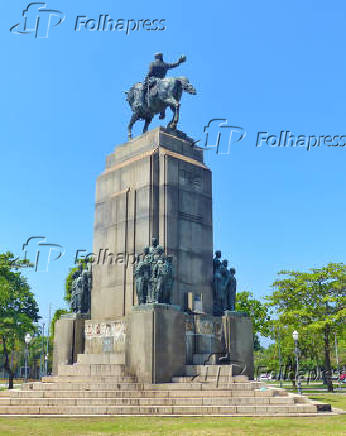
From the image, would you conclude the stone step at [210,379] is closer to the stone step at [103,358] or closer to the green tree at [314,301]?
the stone step at [103,358]

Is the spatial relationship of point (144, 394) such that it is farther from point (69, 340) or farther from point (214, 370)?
point (69, 340)

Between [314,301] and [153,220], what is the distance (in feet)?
87.3

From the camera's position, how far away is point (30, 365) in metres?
93.6

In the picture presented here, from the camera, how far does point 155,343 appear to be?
1884cm

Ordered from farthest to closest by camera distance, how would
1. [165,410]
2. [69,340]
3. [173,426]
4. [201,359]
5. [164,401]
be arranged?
1. [69,340]
2. [201,359]
3. [164,401]
4. [165,410]
5. [173,426]

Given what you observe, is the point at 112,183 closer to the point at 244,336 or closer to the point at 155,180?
the point at 155,180

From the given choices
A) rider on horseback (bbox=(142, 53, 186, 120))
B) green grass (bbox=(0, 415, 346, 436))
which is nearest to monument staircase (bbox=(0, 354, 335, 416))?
green grass (bbox=(0, 415, 346, 436))

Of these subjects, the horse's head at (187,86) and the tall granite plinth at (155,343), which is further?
the horse's head at (187,86)

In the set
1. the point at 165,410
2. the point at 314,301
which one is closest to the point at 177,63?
the point at 165,410

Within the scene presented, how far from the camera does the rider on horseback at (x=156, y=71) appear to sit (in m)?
26.3

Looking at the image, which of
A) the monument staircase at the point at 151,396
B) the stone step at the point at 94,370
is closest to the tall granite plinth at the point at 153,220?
the stone step at the point at 94,370

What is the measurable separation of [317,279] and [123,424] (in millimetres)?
34394

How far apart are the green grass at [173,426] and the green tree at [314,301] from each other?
28.9 metres

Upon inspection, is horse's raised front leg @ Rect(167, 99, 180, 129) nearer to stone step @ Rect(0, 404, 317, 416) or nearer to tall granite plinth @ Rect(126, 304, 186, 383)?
tall granite plinth @ Rect(126, 304, 186, 383)
